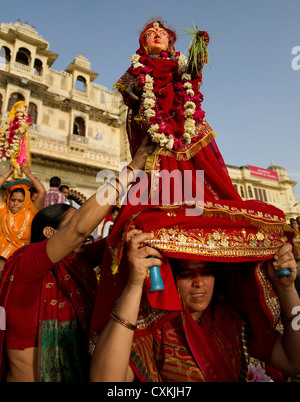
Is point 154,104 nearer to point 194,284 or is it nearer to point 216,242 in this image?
point 216,242

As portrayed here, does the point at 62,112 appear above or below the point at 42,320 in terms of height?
above

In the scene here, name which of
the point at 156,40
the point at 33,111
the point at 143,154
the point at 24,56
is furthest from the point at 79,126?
the point at 143,154

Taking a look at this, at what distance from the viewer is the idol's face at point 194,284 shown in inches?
66.9

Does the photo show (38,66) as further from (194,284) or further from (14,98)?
(194,284)

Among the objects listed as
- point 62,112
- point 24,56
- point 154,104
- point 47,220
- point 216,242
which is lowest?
point 216,242

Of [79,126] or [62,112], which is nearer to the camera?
[62,112]

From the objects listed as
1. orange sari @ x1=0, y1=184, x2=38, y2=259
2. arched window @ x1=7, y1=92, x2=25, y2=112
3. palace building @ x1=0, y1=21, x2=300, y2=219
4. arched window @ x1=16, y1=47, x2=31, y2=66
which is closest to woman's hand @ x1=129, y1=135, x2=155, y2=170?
orange sari @ x1=0, y1=184, x2=38, y2=259

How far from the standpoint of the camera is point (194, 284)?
1694 millimetres

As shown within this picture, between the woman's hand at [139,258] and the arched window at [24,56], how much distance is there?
24.0 metres

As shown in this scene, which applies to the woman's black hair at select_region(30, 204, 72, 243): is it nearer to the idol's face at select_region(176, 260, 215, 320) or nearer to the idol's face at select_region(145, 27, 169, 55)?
the idol's face at select_region(176, 260, 215, 320)

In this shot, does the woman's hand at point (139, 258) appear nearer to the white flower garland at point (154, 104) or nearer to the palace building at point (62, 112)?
the white flower garland at point (154, 104)

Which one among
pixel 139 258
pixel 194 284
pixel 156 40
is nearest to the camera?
pixel 139 258

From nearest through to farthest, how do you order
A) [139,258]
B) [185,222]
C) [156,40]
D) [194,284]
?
1. [139,258]
2. [185,222]
3. [194,284]
4. [156,40]

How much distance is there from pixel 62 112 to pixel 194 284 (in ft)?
74.6
